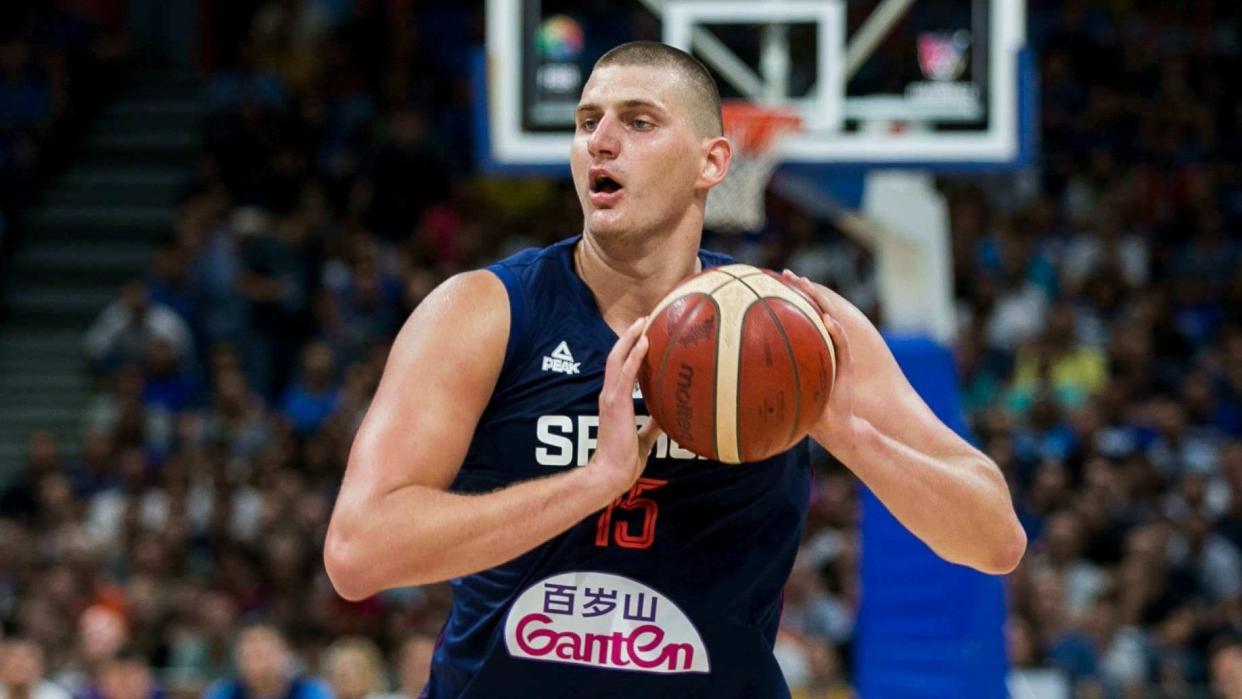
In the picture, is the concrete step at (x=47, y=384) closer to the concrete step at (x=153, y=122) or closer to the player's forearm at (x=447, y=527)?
the concrete step at (x=153, y=122)

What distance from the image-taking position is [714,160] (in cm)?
364

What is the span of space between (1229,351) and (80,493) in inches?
340

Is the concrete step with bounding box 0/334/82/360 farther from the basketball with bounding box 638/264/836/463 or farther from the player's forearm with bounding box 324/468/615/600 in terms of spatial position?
the basketball with bounding box 638/264/836/463

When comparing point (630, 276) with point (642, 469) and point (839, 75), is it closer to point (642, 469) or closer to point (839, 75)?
point (642, 469)

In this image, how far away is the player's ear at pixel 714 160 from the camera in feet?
11.9

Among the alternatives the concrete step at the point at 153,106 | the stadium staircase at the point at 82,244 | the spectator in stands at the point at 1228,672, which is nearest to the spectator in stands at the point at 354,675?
the spectator in stands at the point at 1228,672

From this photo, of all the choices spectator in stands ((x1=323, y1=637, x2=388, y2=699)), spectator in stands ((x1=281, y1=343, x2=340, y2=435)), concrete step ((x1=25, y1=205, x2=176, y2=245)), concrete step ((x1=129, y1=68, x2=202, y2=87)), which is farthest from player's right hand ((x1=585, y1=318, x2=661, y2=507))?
concrete step ((x1=129, y1=68, x2=202, y2=87))

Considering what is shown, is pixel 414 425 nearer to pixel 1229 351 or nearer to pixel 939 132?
pixel 939 132

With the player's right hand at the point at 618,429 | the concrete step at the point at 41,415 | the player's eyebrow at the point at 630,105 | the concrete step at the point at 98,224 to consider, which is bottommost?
the concrete step at the point at 41,415

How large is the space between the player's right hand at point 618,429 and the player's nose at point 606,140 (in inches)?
19.3

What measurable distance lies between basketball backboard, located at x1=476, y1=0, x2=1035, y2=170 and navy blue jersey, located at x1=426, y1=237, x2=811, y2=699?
4.36 metres

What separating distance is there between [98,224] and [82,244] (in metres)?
0.25

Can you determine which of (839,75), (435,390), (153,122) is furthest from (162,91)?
(435,390)

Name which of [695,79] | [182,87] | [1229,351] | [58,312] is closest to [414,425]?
[695,79]
